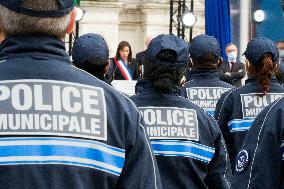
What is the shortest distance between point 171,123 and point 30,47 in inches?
95.5

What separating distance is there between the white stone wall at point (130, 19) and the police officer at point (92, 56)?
17.5 m

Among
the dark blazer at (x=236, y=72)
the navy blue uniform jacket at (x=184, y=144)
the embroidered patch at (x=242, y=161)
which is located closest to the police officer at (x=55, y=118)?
the embroidered patch at (x=242, y=161)

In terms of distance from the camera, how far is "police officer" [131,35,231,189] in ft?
17.0

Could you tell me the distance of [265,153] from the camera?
4.22 m

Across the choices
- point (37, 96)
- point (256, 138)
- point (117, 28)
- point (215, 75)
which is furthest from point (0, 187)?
point (117, 28)

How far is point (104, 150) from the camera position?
119 inches

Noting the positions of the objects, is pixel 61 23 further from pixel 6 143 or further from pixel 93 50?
pixel 93 50

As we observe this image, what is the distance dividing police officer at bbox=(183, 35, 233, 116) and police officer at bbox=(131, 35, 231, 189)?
2256 mm

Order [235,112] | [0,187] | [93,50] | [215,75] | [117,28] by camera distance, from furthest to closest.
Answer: [117,28] < [215,75] < [235,112] < [93,50] < [0,187]

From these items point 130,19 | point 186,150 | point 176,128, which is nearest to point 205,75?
point 176,128

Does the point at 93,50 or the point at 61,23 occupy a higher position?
the point at 61,23

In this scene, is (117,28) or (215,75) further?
(117,28)

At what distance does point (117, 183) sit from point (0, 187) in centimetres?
40

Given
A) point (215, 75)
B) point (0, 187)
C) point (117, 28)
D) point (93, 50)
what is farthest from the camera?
point (117, 28)
